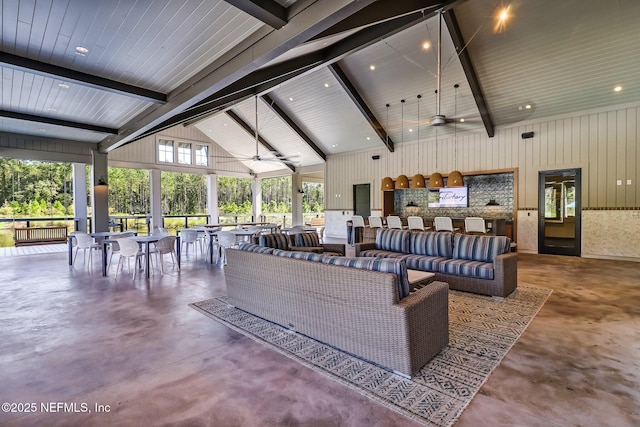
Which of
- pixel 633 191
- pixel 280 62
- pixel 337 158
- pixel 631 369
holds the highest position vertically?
pixel 280 62

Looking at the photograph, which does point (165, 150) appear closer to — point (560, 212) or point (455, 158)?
point (455, 158)

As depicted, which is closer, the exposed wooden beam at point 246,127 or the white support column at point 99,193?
the white support column at point 99,193

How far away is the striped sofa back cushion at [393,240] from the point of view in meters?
5.44

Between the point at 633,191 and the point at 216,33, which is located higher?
the point at 216,33

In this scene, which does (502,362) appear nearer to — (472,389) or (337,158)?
(472,389)

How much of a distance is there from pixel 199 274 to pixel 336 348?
12.6 ft

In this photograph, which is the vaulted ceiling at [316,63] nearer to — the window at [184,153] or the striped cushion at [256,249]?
the striped cushion at [256,249]

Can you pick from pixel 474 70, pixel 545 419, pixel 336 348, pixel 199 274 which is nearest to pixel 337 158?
pixel 474 70

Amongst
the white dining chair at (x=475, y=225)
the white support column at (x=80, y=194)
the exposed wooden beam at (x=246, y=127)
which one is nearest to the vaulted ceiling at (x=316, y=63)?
the exposed wooden beam at (x=246, y=127)

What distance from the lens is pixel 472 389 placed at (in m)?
2.15

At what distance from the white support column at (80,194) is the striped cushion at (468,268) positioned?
10789 millimetres

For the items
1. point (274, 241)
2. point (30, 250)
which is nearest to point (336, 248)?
point (274, 241)

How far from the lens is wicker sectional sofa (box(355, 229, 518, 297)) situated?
421cm

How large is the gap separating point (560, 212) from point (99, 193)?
1249 centimetres
